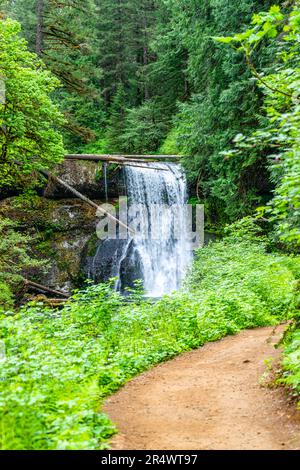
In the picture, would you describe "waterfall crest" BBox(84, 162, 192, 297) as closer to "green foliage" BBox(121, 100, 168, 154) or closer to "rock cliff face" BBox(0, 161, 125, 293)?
"rock cliff face" BBox(0, 161, 125, 293)

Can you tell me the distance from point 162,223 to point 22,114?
30.7 feet

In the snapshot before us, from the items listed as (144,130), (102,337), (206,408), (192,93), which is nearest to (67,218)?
(144,130)

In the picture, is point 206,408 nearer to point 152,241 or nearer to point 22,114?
point 22,114

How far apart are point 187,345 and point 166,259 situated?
11.0 meters

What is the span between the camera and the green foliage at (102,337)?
3.51 m

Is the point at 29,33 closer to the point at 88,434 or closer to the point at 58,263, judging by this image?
the point at 58,263

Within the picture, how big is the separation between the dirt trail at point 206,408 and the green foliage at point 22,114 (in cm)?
756

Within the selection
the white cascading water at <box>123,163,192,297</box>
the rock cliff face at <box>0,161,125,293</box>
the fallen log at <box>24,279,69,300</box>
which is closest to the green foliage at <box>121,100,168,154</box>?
the white cascading water at <box>123,163,192,297</box>

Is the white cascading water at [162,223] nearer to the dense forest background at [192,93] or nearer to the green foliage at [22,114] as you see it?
the dense forest background at [192,93]

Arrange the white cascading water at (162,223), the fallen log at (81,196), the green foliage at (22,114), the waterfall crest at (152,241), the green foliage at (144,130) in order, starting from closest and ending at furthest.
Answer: the green foliage at (22,114), the fallen log at (81,196), the waterfall crest at (152,241), the white cascading water at (162,223), the green foliage at (144,130)

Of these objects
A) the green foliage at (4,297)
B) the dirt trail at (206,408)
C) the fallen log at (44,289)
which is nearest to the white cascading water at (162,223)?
the fallen log at (44,289)

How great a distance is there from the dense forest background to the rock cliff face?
6.26 ft

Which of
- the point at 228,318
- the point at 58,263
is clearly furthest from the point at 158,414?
the point at 58,263

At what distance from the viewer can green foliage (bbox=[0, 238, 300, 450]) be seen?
351 centimetres
